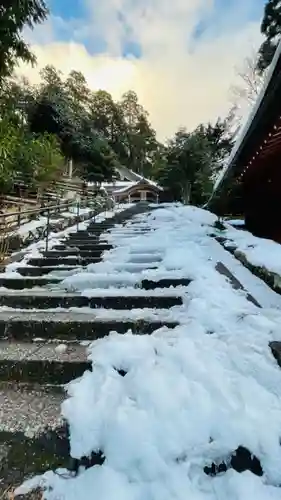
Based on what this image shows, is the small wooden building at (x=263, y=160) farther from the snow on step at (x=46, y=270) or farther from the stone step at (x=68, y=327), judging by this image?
the snow on step at (x=46, y=270)

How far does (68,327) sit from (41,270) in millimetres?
1417

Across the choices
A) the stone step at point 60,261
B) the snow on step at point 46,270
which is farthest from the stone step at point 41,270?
the stone step at point 60,261

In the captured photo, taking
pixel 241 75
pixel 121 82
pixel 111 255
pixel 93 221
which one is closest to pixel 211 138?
pixel 241 75

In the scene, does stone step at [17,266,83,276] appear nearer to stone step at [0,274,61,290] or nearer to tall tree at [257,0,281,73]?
stone step at [0,274,61,290]

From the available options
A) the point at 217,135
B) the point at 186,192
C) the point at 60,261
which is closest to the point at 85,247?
the point at 60,261

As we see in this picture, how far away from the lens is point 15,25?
22.2 ft

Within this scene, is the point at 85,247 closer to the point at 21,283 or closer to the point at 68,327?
the point at 21,283

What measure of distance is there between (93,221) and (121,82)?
3278 centimetres

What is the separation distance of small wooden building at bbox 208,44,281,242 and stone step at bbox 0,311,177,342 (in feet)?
6.84

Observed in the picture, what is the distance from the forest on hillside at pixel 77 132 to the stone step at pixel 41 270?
3372mm

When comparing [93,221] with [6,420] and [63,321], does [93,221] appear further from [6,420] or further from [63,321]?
[6,420]

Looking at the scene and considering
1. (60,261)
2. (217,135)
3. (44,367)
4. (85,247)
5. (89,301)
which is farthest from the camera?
(217,135)

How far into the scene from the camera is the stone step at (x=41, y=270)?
3.32m

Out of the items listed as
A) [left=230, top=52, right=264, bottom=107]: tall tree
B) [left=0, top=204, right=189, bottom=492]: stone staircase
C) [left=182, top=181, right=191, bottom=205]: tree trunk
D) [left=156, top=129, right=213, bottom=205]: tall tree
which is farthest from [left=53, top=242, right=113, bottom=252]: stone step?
[left=182, top=181, right=191, bottom=205]: tree trunk
